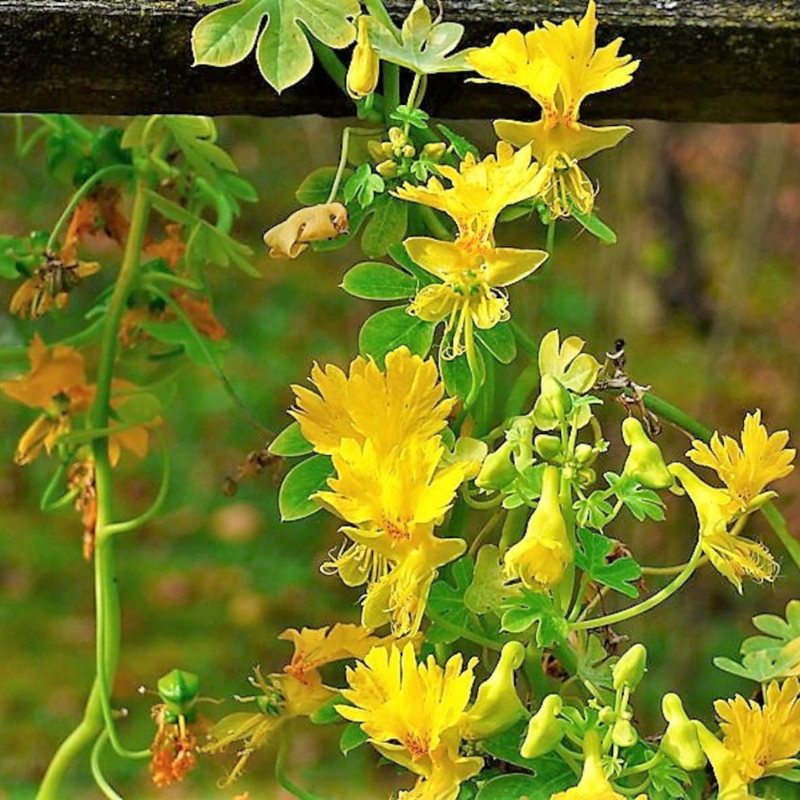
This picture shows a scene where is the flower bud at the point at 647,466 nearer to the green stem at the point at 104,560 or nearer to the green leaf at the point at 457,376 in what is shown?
the green leaf at the point at 457,376

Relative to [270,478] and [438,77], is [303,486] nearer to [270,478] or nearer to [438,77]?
[438,77]

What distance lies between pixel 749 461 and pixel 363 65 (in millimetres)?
195

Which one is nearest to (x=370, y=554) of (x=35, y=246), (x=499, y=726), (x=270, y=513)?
(x=499, y=726)

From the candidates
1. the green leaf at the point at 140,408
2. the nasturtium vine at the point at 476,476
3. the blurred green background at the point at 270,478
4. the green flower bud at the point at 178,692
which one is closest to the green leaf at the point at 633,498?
the nasturtium vine at the point at 476,476

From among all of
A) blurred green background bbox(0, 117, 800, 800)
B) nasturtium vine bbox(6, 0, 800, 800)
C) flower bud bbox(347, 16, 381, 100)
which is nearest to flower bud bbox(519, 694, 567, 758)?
nasturtium vine bbox(6, 0, 800, 800)

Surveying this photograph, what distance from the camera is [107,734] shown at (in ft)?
2.22

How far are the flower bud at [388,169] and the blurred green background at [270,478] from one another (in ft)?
4.81

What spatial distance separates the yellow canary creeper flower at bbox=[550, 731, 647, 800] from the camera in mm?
448

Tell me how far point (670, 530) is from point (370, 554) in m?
2.08

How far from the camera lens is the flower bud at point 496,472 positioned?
48cm

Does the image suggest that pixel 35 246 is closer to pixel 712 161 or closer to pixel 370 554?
pixel 370 554

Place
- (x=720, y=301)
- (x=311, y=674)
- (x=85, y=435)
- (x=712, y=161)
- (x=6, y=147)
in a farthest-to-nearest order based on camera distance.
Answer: (x=712, y=161), (x=720, y=301), (x=6, y=147), (x=85, y=435), (x=311, y=674)

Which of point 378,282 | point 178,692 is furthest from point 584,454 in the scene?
point 178,692

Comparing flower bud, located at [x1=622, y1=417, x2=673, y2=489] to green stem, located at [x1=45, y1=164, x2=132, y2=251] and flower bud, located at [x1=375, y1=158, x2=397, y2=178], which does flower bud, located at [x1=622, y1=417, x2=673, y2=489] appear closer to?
flower bud, located at [x1=375, y1=158, x2=397, y2=178]
